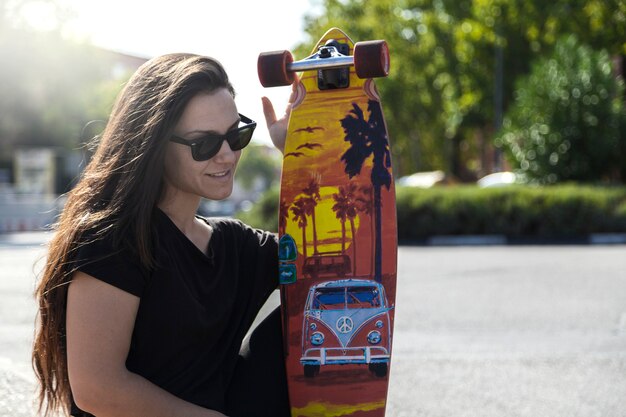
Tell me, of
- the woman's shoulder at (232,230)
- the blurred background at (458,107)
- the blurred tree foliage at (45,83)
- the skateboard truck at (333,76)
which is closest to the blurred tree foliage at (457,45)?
the blurred background at (458,107)

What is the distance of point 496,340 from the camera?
623 cm

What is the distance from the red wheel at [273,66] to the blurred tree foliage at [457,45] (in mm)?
16929

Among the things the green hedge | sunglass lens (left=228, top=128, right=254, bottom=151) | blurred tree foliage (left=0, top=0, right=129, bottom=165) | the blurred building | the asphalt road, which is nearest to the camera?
sunglass lens (left=228, top=128, right=254, bottom=151)

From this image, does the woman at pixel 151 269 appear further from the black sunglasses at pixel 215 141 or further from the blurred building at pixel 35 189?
the blurred building at pixel 35 189

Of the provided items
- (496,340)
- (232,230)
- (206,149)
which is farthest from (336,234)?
(496,340)

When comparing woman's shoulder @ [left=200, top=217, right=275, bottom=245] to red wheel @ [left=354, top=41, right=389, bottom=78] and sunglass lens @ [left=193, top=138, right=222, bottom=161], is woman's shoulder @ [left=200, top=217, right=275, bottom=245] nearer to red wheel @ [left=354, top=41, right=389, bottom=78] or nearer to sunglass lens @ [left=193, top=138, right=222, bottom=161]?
sunglass lens @ [left=193, top=138, right=222, bottom=161]

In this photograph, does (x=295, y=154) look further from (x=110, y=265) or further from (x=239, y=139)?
(x=110, y=265)

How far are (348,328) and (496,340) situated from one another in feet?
11.8

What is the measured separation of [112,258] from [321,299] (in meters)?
0.97

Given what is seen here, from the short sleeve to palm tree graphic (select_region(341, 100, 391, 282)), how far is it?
107 cm

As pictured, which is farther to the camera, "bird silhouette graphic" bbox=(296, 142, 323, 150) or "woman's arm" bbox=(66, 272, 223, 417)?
"bird silhouette graphic" bbox=(296, 142, 323, 150)

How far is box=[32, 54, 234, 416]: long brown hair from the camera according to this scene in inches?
85.9

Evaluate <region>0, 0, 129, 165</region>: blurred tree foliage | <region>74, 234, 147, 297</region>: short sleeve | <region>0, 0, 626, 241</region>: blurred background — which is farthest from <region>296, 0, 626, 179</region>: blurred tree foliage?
<region>74, 234, 147, 297</region>: short sleeve

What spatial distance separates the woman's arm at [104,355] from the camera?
82.1 inches
